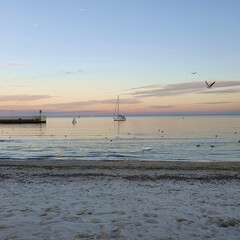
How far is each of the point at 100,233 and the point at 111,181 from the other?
657 cm

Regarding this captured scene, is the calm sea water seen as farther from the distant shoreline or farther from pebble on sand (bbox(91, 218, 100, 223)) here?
pebble on sand (bbox(91, 218, 100, 223))

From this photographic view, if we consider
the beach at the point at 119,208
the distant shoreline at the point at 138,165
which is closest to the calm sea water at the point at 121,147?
the distant shoreline at the point at 138,165

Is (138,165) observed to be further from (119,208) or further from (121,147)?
(121,147)

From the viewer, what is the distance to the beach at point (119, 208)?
23.0ft

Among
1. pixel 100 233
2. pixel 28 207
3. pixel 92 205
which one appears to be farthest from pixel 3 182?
pixel 100 233

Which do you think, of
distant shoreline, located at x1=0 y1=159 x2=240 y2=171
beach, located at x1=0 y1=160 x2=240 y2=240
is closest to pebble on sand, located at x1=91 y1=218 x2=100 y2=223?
beach, located at x1=0 y1=160 x2=240 y2=240

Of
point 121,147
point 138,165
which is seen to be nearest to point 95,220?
point 138,165

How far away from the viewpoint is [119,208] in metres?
9.05

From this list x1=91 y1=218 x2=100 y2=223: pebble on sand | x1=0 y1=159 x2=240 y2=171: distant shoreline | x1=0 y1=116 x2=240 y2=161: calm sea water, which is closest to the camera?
x1=91 y1=218 x2=100 y2=223: pebble on sand

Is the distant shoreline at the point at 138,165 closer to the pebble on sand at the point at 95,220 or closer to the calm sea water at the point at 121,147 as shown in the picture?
the calm sea water at the point at 121,147

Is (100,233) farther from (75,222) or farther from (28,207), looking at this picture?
(28,207)

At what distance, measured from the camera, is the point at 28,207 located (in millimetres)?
9047

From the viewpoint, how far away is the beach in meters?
7.00

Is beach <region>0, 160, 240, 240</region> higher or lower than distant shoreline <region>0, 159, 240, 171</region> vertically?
higher
